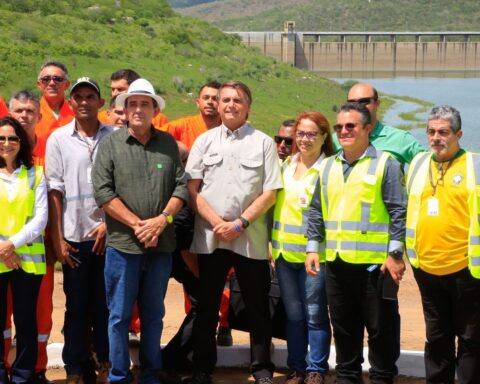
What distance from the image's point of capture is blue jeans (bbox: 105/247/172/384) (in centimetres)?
556

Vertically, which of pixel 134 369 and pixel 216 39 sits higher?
pixel 216 39

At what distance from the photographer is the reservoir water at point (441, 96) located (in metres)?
44.1

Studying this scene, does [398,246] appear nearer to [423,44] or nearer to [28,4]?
[28,4]

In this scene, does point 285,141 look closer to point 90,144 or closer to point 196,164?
point 196,164

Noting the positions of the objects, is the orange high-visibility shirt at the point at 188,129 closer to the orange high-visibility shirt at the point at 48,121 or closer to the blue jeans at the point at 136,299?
the orange high-visibility shirt at the point at 48,121

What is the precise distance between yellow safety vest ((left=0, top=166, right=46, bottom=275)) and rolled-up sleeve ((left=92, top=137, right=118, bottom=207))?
437 mm

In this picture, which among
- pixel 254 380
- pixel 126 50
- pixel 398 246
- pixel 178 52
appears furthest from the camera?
pixel 178 52

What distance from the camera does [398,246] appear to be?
536 cm

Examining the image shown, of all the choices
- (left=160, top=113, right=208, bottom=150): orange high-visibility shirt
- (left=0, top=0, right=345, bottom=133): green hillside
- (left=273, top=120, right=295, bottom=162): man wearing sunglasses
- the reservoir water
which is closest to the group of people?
(left=273, top=120, right=295, bottom=162): man wearing sunglasses

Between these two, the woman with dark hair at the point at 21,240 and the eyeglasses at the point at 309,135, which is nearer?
the woman with dark hair at the point at 21,240

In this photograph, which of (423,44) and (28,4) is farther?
(423,44)

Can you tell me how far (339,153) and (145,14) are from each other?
66.1 meters

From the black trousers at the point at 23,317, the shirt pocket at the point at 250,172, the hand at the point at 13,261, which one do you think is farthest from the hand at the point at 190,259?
the hand at the point at 13,261

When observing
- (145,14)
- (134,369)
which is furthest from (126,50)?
(134,369)
